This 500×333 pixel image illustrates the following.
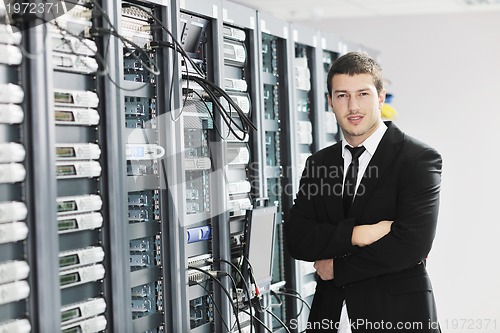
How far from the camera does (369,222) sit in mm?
2652

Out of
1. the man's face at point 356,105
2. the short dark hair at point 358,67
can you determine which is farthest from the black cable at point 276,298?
the short dark hair at point 358,67

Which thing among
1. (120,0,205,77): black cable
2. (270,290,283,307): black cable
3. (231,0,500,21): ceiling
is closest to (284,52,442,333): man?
(120,0,205,77): black cable

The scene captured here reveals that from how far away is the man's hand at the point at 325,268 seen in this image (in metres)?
2.67

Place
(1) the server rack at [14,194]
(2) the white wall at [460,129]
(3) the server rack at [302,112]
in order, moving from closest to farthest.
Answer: (1) the server rack at [14,194], (3) the server rack at [302,112], (2) the white wall at [460,129]

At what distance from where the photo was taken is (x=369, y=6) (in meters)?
6.08

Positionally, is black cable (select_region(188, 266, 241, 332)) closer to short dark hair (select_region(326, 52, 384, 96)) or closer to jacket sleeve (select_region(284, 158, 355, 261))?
jacket sleeve (select_region(284, 158, 355, 261))

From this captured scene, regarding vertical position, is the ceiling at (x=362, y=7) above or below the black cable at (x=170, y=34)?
above

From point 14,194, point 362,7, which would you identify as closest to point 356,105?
point 14,194

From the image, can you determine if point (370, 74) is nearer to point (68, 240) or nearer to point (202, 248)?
point (202, 248)

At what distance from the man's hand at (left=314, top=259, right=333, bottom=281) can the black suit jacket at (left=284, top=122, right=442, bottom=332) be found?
0.8 inches

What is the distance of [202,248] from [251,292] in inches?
14.4

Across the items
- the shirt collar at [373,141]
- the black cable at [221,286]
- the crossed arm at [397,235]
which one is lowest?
the black cable at [221,286]

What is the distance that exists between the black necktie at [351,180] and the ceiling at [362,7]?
10.5 feet

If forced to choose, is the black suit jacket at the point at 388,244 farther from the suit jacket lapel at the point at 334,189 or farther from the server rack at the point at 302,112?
the server rack at the point at 302,112
